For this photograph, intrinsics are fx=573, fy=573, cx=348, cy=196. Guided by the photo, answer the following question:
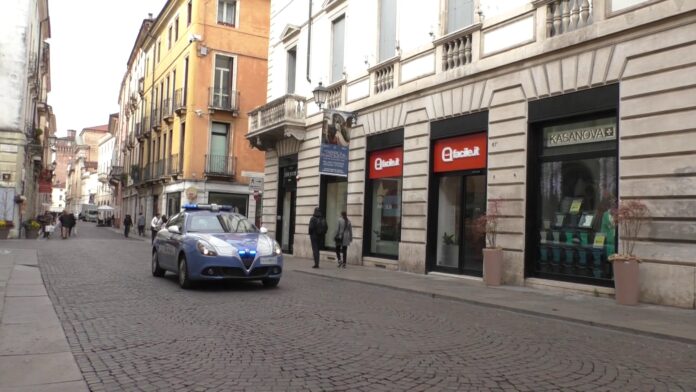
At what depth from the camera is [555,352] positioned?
20.5 ft

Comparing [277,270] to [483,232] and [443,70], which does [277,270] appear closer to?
[483,232]

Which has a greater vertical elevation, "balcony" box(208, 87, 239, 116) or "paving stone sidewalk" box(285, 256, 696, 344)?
"balcony" box(208, 87, 239, 116)

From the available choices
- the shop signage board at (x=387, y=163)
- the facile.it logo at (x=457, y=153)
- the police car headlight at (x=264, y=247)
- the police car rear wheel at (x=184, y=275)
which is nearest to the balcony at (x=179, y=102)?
the shop signage board at (x=387, y=163)

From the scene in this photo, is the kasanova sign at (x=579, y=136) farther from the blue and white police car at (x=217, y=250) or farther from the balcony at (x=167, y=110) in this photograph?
the balcony at (x=167, y=110)

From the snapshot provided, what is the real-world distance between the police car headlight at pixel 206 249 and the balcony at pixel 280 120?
11.4m

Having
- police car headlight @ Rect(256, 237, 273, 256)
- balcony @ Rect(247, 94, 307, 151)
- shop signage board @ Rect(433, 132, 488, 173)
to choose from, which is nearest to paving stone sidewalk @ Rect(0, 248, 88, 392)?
police car headlight @ Rect(256, 237, 273, 256)

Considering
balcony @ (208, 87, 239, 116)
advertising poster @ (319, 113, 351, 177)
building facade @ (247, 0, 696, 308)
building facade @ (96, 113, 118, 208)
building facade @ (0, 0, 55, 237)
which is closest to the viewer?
building facade @ (247, 0, 696, 308)

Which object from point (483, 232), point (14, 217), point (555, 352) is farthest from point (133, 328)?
point (14, 217)

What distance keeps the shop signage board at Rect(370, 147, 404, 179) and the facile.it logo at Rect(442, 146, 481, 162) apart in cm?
173

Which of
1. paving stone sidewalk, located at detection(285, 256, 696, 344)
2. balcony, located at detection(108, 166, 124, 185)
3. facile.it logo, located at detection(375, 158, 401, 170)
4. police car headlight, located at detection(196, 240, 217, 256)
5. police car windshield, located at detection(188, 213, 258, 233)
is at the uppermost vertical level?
balcony, located at detection(108, 166, 124, 185)

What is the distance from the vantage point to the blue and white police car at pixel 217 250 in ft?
34.4

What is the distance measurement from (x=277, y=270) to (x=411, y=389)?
6671 millimetres

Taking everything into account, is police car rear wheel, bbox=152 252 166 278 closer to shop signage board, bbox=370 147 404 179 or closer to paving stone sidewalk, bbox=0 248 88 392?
paving stone sidewalk, bbox=0 248 88 392

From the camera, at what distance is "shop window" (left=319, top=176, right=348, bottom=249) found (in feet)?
65.8
